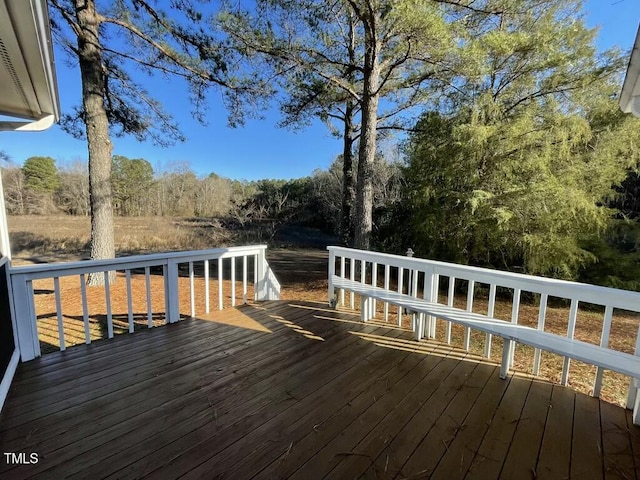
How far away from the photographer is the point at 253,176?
52.4ft

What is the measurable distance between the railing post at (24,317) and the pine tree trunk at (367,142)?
4433 mm

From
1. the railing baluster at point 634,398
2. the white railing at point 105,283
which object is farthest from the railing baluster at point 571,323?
the white railing at point 105,283

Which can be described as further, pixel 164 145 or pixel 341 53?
pixel 164 145

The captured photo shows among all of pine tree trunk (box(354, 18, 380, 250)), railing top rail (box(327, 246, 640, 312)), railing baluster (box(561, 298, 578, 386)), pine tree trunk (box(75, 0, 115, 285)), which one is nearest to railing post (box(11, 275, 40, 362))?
railing top rail (box(327, 246, 640, 312))

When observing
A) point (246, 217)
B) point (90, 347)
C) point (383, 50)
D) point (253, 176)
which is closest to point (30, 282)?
point (90, 347)

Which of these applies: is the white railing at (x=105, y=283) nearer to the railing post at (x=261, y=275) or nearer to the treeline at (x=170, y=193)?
the railing post at (x=261, y=275)

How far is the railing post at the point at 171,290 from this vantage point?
3035 mm

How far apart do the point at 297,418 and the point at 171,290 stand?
2098mm

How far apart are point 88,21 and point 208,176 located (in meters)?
10.2

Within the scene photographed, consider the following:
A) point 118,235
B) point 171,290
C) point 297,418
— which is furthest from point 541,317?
point 118,235

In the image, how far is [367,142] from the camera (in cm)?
519

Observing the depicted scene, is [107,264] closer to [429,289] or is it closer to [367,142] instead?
A: [429,289]

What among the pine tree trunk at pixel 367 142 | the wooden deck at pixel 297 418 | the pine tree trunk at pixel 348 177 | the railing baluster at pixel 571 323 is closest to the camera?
the wooden deck at pixel 297 418

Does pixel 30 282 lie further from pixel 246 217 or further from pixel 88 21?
pixel 246 217
